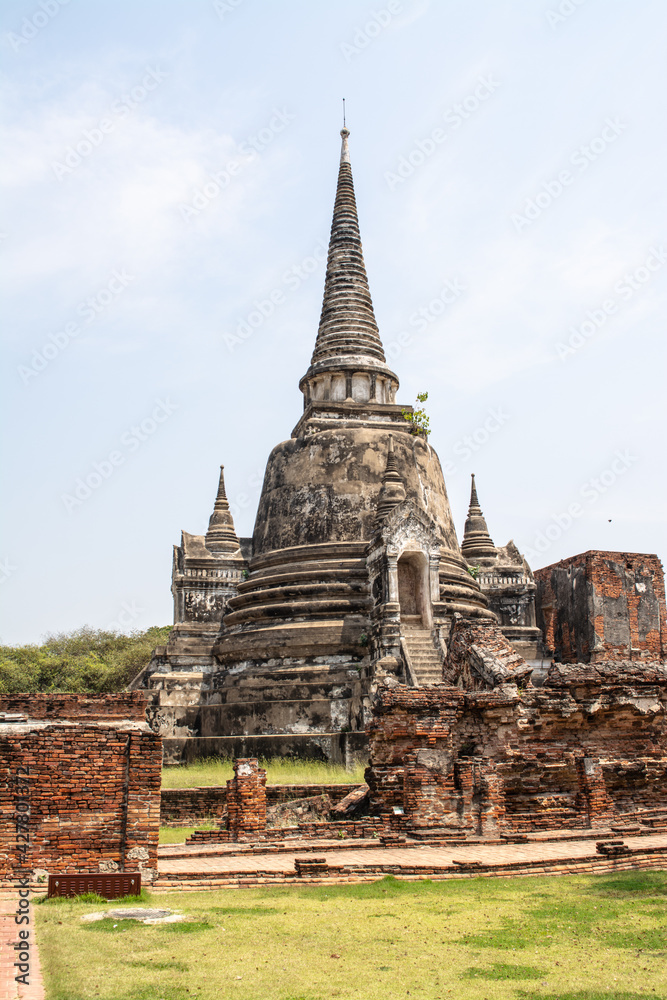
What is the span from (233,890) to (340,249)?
2527cm

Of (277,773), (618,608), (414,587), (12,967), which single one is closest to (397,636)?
(414,587)

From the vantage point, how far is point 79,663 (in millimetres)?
50781

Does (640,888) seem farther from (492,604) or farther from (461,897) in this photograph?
(492,604)

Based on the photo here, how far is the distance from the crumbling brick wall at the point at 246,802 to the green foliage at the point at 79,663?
32543 mm

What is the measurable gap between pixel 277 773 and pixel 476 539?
1590 cm

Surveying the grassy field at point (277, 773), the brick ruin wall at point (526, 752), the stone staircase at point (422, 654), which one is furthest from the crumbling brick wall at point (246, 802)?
the stone staircase at point (422, 654)

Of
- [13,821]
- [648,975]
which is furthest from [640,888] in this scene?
[13,821]

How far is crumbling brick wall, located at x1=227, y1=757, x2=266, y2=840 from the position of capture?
12.5 m

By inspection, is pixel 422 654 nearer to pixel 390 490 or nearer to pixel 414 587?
pixel 414 587

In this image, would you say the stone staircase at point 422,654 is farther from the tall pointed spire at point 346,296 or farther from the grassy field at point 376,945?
the grassy field at point 376,945

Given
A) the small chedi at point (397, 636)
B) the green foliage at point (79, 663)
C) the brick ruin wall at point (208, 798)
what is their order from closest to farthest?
the small chedi at point (397, 636) < the brick ruin wall at point (208, 798) < the green foliage at point (79, 663)

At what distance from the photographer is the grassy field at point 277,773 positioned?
57.2ft

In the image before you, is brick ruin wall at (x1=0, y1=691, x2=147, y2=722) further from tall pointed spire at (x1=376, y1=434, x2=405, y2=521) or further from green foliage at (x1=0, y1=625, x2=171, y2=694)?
green foliage at (x1=0, y1=625, x2=171, y2=694)

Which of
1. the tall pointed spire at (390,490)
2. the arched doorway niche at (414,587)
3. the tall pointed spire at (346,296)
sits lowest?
the arched doorway niche at (414,587)
